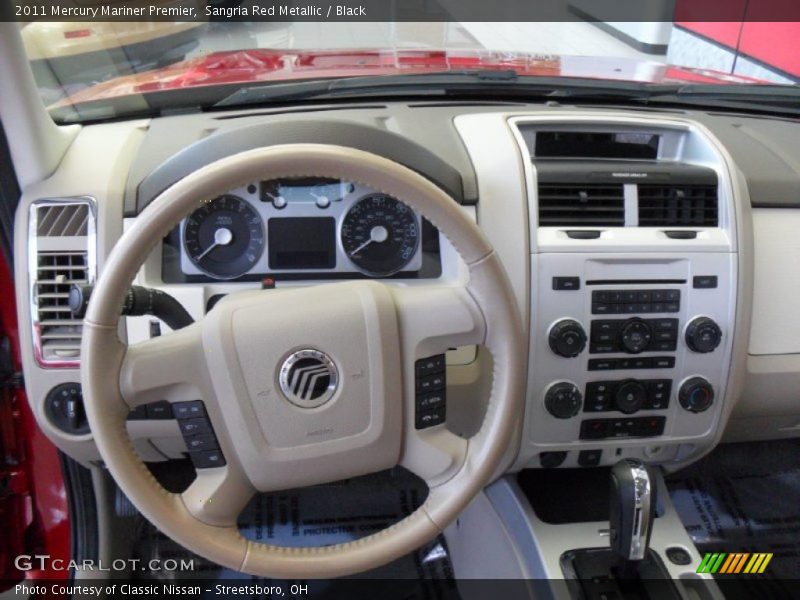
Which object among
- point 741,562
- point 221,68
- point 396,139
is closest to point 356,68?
point 221,68

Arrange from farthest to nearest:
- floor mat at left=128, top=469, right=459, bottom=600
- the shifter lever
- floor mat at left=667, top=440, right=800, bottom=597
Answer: floor mat at left=667, top=440, right=800, bottom=597
floor mat at left=128, top=469, right=459, bottom=600
the shifter lever

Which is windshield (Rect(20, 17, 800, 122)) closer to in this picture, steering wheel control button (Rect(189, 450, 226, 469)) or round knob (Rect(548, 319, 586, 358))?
round knob (Rect(548, 319, 586, 358))

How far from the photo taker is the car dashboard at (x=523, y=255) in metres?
1.24

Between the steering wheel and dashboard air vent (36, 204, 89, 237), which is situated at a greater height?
dashboard air vent (36, 204, 89, 237)

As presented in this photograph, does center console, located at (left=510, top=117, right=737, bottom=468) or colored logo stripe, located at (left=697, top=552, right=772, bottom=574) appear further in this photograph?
colored logo stripe, located at (left=697, top=552, right=772, bottom=574)

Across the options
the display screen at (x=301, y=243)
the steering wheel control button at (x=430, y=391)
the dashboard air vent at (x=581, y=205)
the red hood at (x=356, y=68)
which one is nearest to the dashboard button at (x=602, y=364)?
the dashboard air vent at (x=581, y=205)

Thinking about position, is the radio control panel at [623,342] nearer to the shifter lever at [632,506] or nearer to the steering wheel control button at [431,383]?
the shifter lever at [632,506]

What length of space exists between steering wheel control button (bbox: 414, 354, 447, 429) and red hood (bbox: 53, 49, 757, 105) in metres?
0.85

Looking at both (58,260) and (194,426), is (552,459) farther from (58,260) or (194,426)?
(58,260)

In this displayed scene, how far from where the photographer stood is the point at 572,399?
1304 millimetres

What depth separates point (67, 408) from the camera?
1.27m

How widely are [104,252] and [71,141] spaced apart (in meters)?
0.28

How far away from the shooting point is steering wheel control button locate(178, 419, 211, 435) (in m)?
1.02

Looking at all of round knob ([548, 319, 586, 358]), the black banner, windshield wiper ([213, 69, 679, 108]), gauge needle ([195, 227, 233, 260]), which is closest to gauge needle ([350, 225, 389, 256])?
gauge needle ([195, 227, 233, 260])
